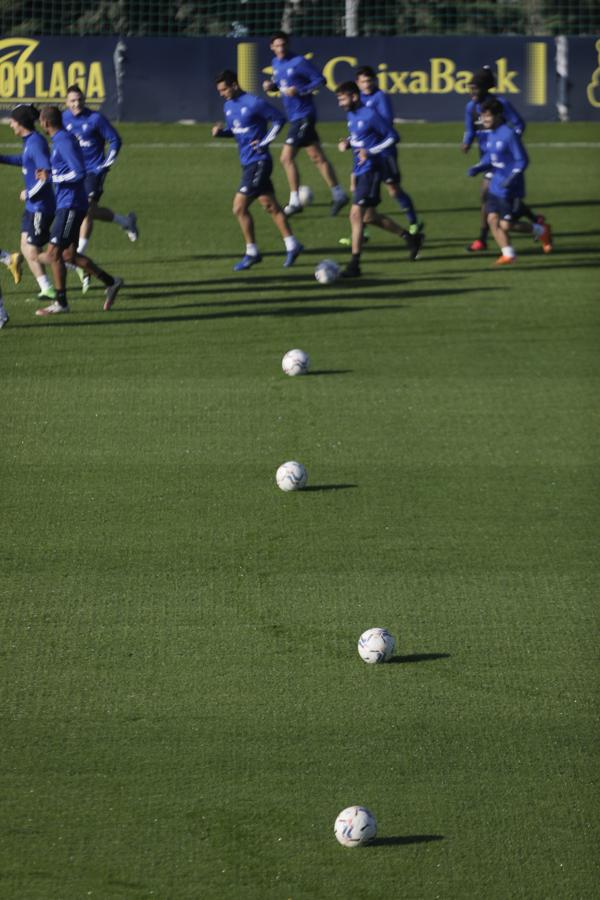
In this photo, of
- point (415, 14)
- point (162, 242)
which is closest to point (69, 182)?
point (162, 242)

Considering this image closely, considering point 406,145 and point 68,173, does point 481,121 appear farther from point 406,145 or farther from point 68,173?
point 406,145

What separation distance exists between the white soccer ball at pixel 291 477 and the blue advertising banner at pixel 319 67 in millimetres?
19087

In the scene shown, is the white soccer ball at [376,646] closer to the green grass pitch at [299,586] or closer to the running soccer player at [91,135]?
the green grass pitch at [299,586]

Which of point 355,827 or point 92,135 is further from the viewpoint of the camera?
point 92,135

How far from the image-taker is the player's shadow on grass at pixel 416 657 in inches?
363

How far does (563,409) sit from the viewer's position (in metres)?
14.2

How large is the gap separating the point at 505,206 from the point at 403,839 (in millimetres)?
12691

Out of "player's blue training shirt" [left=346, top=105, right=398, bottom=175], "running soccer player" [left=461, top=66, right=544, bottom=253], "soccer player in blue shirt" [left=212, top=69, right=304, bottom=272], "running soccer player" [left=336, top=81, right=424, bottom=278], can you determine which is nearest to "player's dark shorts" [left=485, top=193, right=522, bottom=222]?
"running soccer player" [left=461, top=66, right=544, bottom=253]

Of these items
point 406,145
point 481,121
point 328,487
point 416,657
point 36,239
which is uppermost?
point 481,121

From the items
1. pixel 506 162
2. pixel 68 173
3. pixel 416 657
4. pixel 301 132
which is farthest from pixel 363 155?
pixel 416 657

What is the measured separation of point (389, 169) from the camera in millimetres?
19078

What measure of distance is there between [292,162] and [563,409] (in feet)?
26.5

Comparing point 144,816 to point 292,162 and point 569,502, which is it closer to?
point 569,502

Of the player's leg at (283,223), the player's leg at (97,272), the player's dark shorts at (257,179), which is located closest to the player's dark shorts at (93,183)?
the player's leg at (97,272)
